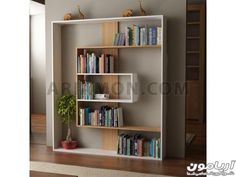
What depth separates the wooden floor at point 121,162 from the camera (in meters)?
3.84

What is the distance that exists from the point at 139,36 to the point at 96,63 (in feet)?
2.45

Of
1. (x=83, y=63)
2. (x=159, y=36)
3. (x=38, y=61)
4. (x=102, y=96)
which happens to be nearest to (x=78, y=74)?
(x=83, y=63)

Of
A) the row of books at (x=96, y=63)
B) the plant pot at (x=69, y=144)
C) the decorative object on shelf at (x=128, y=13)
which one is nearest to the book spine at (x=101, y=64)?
the row of books at (x=96, y=63)

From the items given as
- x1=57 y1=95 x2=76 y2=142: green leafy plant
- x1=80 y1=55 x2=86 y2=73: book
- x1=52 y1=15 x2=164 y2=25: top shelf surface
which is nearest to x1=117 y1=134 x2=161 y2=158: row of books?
x1=57 y1=95 x2=76 y2=142: green leafy plant

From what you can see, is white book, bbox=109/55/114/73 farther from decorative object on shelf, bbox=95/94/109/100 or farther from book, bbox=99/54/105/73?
decorative object on shelf, bbox=95/94/109/100

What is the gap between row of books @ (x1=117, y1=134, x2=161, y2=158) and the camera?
14.1ft

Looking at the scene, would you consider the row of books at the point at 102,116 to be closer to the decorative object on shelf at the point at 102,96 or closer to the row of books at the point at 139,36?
the decorative object on shelf at the point at 102,96

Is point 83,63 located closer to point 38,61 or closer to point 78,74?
point 78,74

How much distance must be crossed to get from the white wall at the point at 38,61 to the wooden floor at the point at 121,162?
8.47 ft

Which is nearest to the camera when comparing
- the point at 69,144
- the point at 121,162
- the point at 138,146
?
the point at 121,162

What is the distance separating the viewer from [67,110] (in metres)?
4.77
